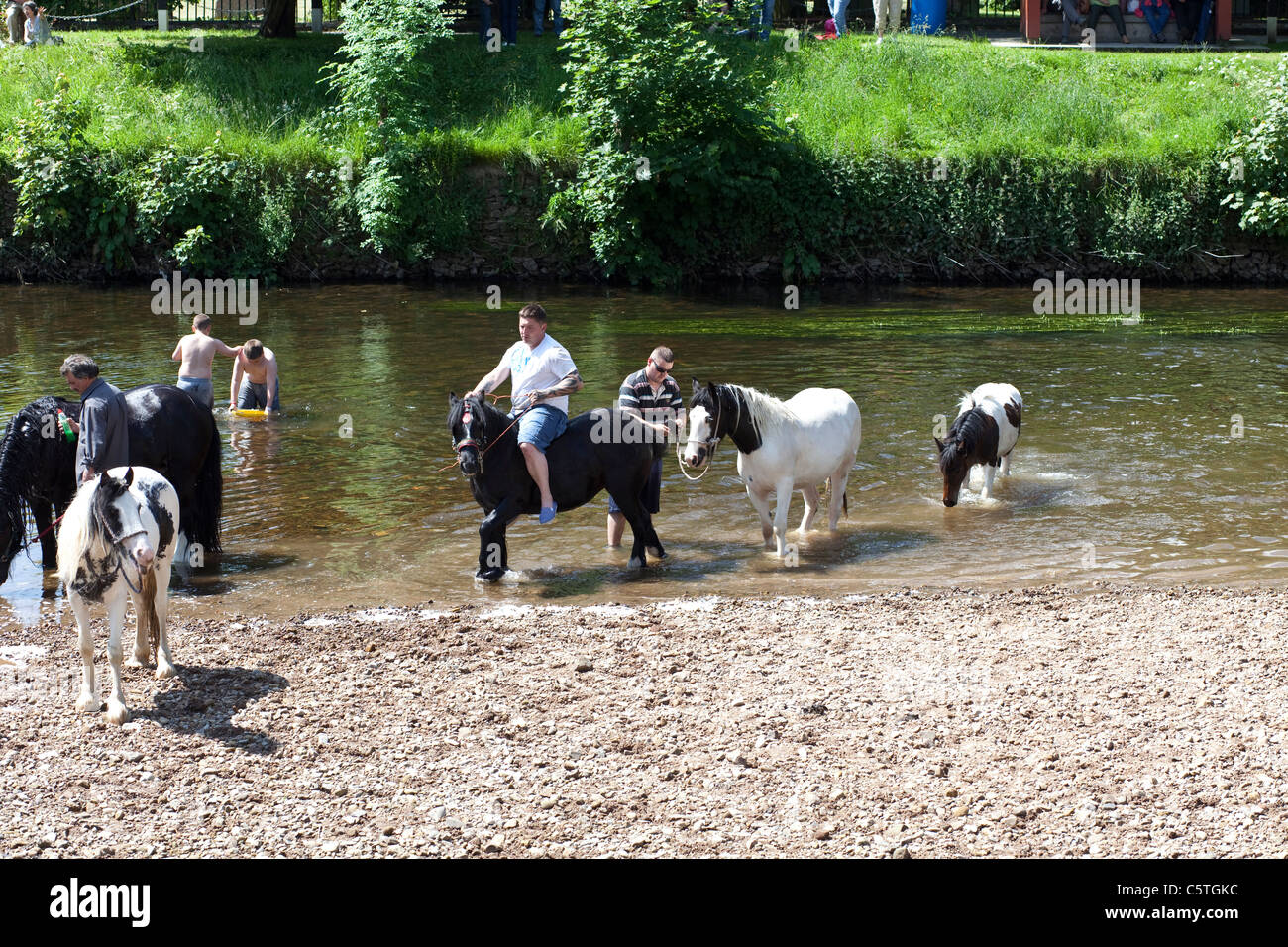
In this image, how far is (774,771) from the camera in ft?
22.6

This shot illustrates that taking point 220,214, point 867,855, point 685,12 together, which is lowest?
point 867,855

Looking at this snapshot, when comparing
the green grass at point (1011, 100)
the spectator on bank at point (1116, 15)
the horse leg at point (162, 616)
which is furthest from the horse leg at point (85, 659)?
the spectator on bank at point (1116, 15)

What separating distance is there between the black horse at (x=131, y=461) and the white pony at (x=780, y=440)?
13.4ft

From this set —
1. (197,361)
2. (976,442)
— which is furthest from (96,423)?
(976,442)

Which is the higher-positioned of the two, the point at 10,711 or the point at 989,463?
the point at 989,463

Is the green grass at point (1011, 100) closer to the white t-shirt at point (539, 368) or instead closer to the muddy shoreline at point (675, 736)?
the white t-shirt at point (539, 368)

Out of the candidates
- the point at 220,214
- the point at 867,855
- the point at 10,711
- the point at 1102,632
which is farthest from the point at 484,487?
the point at 220,214

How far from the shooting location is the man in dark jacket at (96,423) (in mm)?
8805

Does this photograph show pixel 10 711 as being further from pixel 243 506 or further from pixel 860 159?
pixel 860 159

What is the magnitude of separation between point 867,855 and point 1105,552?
6.24 m

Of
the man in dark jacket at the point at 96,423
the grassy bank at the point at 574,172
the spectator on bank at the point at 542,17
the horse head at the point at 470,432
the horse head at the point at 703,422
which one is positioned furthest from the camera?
the spectator on bank at the point at 542,17

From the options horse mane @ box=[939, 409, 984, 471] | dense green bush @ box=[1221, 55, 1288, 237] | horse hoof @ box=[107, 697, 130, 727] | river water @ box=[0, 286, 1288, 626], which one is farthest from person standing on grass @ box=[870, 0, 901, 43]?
horse hoof @ box=[107, 697, 130, 727]

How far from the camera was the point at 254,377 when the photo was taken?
16.4 m

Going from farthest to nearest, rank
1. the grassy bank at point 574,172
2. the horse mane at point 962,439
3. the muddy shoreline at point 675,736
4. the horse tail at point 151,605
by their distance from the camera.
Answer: the grassy bank at point 574,172, the horse mane at point 962,439, the horse tail at point 151,605, the muddy shoreline at point 675,736
